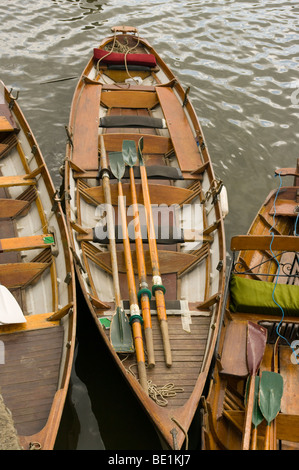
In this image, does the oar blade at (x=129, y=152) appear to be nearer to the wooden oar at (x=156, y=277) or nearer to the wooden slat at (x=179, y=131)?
the wooden oar at (x=156, y=277)

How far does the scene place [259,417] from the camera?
5.50m

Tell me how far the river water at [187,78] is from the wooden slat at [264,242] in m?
2.63

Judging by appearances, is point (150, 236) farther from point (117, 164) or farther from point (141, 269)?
point (117, 164)

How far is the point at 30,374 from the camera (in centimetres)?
576

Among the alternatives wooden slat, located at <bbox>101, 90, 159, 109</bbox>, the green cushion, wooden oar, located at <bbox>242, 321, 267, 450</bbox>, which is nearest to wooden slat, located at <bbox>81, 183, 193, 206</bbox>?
the green cushion

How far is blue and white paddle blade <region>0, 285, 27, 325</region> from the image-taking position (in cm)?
607

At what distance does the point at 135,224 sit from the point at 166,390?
9.11 feet

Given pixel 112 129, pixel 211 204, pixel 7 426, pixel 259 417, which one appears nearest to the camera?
pixel 7 426

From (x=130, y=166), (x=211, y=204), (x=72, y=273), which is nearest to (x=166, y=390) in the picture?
(x=72, y=273)

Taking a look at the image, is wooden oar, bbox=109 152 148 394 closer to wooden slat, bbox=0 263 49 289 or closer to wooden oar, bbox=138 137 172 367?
wooden oar, bbox=138 137 172 367

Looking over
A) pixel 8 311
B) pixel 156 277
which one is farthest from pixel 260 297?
pixel 8 311

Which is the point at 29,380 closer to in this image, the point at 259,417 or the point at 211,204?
the point at 259,417

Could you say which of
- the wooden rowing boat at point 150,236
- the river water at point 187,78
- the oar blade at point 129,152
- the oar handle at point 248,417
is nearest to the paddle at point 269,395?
the oar handle at point 248,417

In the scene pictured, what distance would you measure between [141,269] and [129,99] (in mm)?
5371
